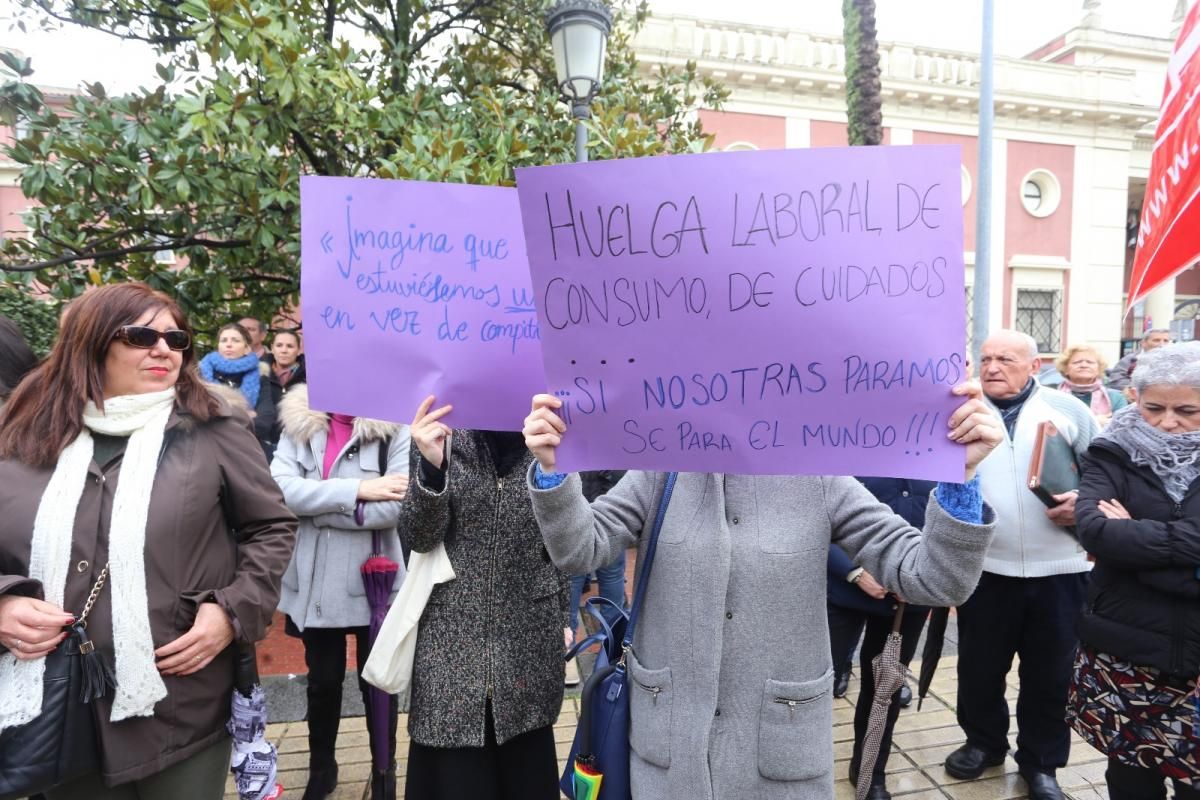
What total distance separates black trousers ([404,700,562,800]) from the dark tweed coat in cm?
7

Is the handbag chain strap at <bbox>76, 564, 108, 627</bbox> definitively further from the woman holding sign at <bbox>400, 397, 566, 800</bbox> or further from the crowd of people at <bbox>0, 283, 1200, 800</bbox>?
the woman holding sign at <bbox>400, 397, 566, 800</bbox>

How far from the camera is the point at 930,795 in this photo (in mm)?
3059

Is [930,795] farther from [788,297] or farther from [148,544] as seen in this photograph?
[148,544]

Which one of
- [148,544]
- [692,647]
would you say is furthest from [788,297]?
[148,544]

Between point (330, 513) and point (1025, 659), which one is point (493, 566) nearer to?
point (330, 513)

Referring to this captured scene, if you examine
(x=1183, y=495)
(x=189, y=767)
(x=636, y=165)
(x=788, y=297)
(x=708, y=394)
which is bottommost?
(x=189, y=767)

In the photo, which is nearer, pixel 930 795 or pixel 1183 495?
pixel 1183 495

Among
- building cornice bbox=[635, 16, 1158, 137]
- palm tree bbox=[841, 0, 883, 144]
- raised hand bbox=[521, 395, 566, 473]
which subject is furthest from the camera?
building cornice bbox=[635, 16, 1158, 137]

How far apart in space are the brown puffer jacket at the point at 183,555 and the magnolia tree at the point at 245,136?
78.9 inches

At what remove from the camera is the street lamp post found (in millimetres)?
4738

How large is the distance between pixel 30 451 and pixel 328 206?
99 cm

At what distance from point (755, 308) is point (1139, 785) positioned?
2.36m

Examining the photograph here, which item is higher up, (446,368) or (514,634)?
(446,368)

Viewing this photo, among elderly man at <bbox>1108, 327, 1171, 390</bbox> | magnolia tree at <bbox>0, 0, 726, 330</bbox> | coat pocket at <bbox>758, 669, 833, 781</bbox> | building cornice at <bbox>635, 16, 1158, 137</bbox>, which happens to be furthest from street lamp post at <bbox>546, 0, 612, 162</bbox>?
building cornice at <bbox>635, 16, 1158, 137</bbox>
